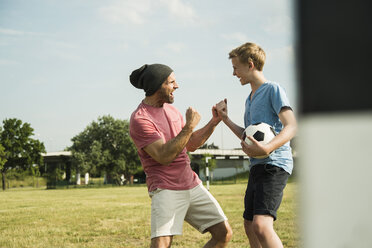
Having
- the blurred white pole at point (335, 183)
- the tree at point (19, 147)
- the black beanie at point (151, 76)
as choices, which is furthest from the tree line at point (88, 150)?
the blurred white pole at point (335, 183)

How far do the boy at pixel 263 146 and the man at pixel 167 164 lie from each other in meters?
0.37

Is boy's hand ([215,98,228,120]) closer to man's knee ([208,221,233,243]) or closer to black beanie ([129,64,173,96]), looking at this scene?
black beanie ([129,64,173,96])

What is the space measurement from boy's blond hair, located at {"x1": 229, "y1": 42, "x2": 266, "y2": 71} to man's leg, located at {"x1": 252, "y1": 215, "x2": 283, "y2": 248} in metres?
1.44

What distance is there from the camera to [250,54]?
392 cm

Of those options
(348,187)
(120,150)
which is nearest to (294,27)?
(348,187)

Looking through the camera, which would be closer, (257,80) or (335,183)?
(335,183)

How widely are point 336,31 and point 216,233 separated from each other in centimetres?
385

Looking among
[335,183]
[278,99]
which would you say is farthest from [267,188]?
[335,183]

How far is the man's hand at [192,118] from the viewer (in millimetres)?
3677

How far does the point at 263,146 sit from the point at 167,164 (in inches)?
36.4

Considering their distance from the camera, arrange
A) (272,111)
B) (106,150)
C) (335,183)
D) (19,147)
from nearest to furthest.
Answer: (335,183) < (272,111) < (19,147) < (106,150)

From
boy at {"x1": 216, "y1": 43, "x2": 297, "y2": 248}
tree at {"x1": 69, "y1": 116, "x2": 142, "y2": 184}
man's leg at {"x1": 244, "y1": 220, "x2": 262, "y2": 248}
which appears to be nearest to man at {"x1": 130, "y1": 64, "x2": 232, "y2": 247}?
man's leg at {"x1": 244, "y1": 220, "x2": 262, "y2": 248}

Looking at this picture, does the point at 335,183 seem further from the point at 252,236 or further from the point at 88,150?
the point at 88,150

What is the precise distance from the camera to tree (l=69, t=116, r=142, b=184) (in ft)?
206
